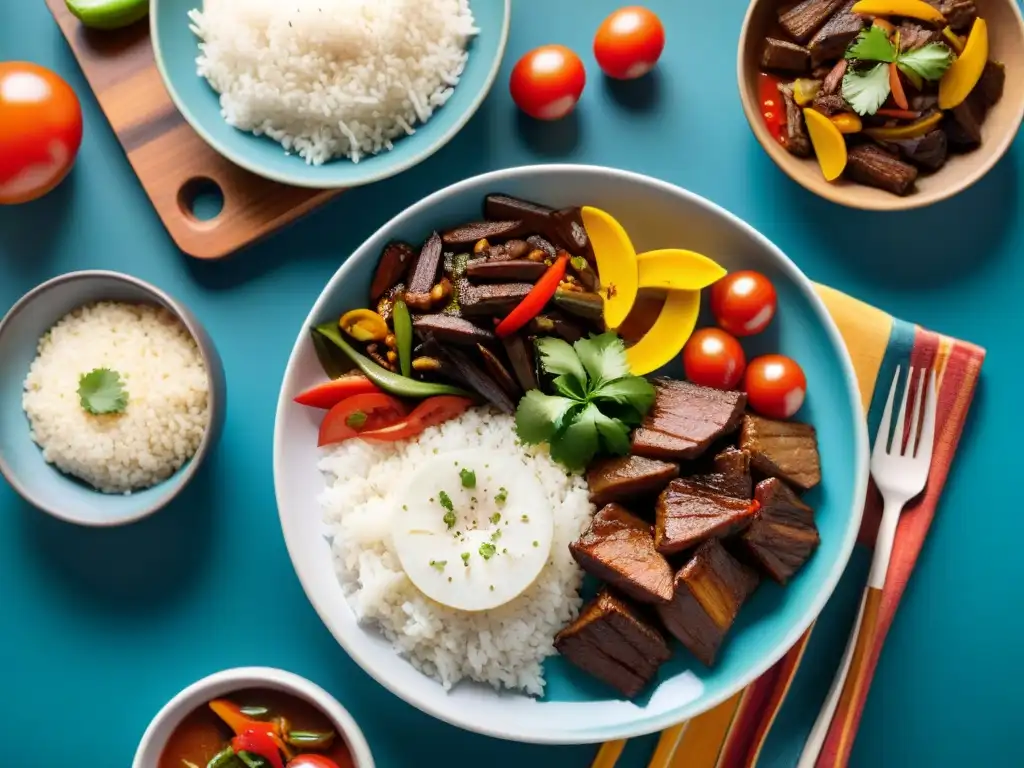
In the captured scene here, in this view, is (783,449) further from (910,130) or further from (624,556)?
(910,130)

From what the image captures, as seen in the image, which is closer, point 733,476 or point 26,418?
point 733,476

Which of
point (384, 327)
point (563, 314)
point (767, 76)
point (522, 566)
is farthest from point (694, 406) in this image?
point (767, 76)

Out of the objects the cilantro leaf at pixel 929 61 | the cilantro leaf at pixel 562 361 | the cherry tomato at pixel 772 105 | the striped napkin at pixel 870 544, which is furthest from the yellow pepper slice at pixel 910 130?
the cilantro leaf at pixel 562 361

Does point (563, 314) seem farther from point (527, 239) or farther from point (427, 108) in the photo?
point (427, 108)

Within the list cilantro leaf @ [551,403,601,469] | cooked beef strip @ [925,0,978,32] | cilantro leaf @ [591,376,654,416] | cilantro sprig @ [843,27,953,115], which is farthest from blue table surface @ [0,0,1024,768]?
cilantro leaf @ [551,403,601,469]

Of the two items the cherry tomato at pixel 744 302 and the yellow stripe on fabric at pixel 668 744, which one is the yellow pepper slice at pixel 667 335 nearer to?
the cherry tomato at pixel 744 302

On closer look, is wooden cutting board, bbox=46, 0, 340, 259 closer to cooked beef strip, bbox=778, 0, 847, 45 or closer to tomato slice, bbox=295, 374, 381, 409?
tomato slice, bbox=295, 374, 381, 409

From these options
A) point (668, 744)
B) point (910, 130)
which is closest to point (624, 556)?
point (668, 744)
